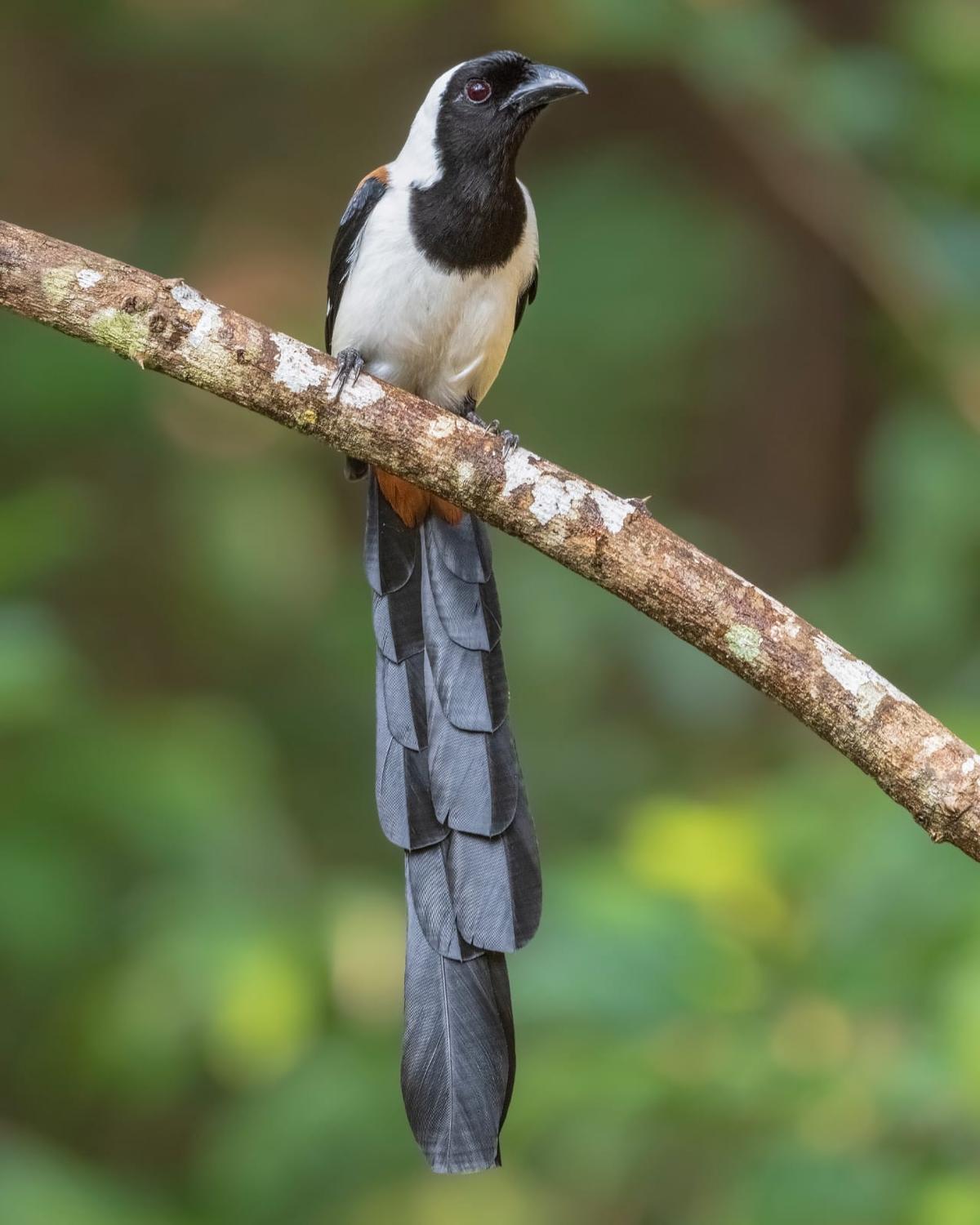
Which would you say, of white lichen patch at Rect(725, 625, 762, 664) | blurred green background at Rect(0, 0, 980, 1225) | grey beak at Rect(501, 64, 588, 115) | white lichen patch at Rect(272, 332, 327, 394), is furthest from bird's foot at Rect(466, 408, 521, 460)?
blurred green background at Rect(0, 0, 980, 1225)

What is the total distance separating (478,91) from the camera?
103 inches

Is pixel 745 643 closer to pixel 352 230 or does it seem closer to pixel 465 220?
pixel 465 220

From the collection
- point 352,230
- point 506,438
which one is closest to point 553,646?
point 352,230

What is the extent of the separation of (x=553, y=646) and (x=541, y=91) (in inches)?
59.2

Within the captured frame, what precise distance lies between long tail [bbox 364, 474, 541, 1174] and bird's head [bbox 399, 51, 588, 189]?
0.63 meters

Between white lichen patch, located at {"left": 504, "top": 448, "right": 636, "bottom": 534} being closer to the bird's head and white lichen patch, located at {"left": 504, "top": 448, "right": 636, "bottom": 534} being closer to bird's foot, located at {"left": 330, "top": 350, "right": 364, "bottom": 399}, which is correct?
bird's foot, located at {"left": 330, "top": 350, "right": 364, "bottom": 399}

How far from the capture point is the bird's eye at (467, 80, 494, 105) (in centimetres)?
262

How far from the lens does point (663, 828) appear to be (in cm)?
248

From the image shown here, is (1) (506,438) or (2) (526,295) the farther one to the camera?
(2) (526,295)

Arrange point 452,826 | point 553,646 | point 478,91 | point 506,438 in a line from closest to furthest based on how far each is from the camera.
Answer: point 506,438 < point 452,826 < point 478,91 < point 553,646

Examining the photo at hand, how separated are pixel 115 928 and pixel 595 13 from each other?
2150 millimetres

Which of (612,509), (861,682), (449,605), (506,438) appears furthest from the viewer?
(449,605)

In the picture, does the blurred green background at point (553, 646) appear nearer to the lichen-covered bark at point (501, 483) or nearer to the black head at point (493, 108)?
the lichen-covered bark at point (501, 483)

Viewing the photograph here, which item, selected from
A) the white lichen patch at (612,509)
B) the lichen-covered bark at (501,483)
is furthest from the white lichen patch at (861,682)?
the white lichen patch at (612,509)
